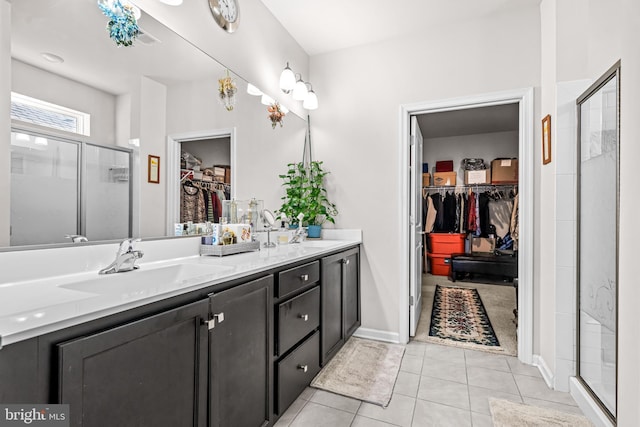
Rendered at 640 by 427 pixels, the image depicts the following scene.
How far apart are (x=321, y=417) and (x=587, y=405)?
1437 millimetres

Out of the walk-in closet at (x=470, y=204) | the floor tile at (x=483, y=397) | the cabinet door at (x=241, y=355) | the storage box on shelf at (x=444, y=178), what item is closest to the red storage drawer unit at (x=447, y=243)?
the walk-in closet at (x=470, y=204)

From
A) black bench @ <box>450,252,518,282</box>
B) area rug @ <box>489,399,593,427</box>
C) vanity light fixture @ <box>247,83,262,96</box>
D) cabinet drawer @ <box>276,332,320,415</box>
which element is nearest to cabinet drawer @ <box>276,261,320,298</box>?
cabinet drawer @ <box>276,332,320,415</box>

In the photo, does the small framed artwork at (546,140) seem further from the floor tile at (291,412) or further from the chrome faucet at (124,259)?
the chrome faucet at (124,259)

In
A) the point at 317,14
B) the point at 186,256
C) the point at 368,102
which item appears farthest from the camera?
the point at 368,102

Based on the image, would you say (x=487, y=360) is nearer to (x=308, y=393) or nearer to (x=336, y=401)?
(x=336, y=401)

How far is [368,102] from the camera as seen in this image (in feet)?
9.47

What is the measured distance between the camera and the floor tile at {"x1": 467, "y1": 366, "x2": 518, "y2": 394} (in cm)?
206

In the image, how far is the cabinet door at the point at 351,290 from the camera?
251 centimetres

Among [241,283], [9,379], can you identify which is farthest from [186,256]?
[9,379]

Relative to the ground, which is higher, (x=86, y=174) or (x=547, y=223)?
(x=86, y=174)

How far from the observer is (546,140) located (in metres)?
2.19

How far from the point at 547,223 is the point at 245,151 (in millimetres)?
2118

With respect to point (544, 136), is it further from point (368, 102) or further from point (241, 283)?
point (241, 283)

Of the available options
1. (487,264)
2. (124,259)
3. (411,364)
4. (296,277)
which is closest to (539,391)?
(411,364)
